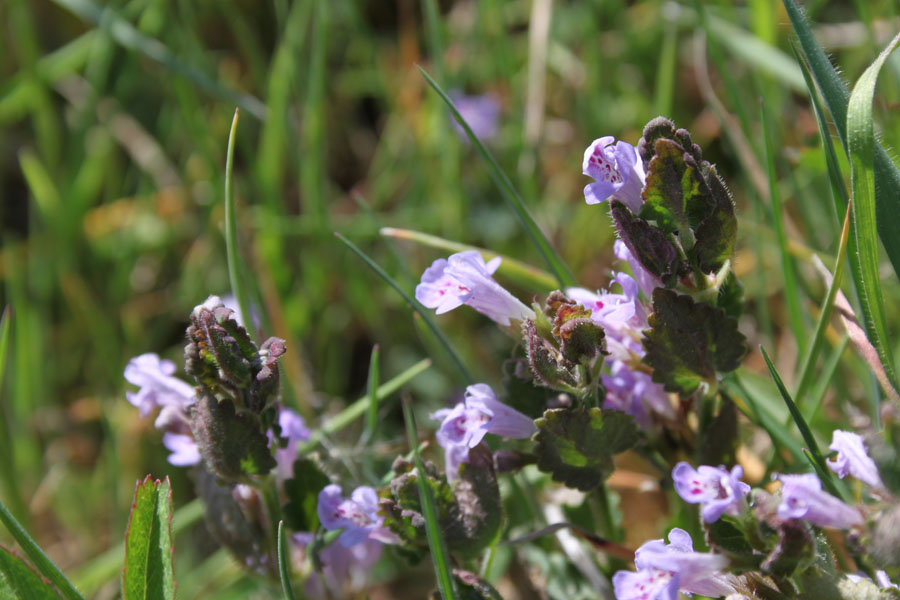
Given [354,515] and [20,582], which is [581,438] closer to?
[354,515]

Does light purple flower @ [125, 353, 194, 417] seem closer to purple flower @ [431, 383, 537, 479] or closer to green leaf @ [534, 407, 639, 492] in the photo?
purple flower @ [431, 383, 537, 479]

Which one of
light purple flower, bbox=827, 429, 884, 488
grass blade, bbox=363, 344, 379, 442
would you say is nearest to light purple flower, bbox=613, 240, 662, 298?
light purple flower, bbox=827, 429, 884, 488

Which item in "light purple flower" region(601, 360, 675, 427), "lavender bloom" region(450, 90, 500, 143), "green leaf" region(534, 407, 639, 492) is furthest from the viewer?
"lavender bloom" region(450, 90, 500, 143)

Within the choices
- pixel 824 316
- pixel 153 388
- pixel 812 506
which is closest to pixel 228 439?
pixel 153 388

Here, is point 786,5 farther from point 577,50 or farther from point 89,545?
point 577,50

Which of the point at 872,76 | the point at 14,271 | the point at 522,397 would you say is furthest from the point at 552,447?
the point at 14,271

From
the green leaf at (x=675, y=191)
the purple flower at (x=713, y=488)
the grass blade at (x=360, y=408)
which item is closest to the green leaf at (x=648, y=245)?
the green leaf at (x=675, y=191)

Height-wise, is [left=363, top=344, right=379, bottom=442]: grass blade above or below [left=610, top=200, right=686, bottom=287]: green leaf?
below
